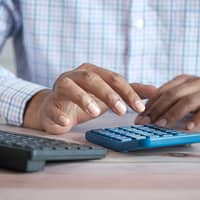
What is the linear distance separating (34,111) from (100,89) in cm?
18

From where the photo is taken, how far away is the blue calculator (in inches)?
22.5

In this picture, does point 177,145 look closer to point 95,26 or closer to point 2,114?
point 2,114

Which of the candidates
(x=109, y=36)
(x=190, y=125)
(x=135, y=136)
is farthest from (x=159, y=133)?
(x=109, y=36)

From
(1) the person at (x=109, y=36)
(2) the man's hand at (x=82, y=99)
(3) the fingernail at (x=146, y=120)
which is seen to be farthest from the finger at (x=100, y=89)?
(1) the person at (x=109, y=36)

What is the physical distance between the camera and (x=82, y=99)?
0.67 m

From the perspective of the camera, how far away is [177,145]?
61 cm

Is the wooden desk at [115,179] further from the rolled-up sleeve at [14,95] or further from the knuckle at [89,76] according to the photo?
the rolled-up sleeve at [14,95]

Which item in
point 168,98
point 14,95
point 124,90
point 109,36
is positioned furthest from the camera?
point 109,36

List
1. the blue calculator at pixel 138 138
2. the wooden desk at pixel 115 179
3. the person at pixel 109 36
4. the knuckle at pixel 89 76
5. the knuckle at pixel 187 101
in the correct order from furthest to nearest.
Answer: the person at pixel 109 36 → the knuckle at pixel 187 101 → the knuckle at pixel 89 76 → the blue calculator at pixel 138 138 → the wooden desk at pixel 115 179

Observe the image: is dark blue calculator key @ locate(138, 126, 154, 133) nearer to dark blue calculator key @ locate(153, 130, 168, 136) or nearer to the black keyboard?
dark blue calculator key @ locate(153, 130, 168, 136)

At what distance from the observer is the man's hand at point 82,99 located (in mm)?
665

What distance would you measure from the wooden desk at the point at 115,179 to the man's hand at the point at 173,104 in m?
0.19

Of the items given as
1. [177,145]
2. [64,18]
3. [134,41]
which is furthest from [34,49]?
[177,145]

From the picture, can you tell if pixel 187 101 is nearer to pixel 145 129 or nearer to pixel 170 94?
pixel 170 94
